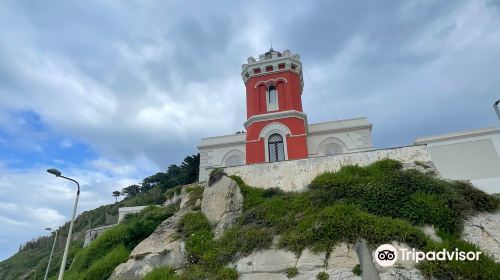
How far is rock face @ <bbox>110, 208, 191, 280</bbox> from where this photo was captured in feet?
45.0

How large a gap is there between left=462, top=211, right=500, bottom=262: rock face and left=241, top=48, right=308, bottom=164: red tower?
442 inches

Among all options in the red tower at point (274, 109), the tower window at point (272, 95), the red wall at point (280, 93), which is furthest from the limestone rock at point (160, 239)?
the tower window at point (272, 95)

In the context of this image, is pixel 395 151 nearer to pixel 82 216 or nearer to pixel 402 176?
pixel 402 176

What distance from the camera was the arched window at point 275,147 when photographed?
72.8 ft

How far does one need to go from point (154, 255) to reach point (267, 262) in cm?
526

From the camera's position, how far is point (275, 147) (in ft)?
73.9

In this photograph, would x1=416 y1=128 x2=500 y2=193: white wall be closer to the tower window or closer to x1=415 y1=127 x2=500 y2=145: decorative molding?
x1=415 y1=127 x2=500 y2=145: decorative molding

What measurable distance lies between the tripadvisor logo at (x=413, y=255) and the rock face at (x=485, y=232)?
2.82 feet

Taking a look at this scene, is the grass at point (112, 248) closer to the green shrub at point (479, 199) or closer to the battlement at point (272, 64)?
the battlement at point (272, 64)

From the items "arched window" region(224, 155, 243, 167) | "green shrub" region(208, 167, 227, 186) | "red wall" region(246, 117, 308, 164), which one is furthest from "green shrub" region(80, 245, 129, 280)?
"arched window" region(224, 155, 243, 167)

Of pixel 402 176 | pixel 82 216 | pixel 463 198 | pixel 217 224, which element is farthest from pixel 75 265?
pixel 82 216

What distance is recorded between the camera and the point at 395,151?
640 inches

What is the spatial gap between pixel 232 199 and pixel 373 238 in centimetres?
694

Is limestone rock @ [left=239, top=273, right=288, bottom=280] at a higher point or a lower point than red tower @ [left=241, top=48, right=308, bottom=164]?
lower
